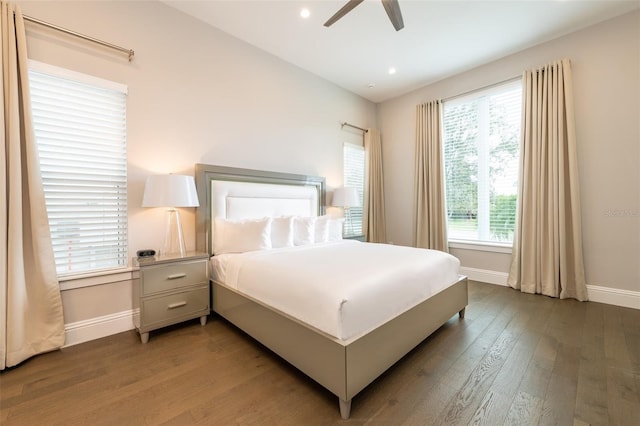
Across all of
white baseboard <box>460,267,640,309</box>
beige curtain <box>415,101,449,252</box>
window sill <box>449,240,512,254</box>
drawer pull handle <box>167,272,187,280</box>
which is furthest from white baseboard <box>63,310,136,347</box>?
white baseboard <box>460,267,640,309</box>

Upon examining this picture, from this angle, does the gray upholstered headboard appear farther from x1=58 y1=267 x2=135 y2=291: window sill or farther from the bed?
x1=58 y1=267 x2=135 y2=291: window sill

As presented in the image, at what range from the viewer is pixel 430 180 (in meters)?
4.22

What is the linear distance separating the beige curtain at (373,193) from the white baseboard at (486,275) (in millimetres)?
1437

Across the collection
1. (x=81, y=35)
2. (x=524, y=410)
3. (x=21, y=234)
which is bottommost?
(x=524, y=410)

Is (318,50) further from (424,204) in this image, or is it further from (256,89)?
(424,204)

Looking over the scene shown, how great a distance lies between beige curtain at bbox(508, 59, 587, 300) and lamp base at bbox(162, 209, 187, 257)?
4088 mm

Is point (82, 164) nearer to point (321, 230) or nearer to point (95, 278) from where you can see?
point (95, 278)

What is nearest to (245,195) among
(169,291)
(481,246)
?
(169,291)

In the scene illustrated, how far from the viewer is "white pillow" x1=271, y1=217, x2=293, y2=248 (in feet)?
9.41

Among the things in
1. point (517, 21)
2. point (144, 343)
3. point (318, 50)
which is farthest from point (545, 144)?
point (144, 343)

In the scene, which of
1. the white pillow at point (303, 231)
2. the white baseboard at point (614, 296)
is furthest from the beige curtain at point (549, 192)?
the white pillow at point (303, 231)

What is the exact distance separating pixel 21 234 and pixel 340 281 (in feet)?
7.47

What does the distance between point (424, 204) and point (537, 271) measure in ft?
5.56

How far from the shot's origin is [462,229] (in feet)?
13.5
